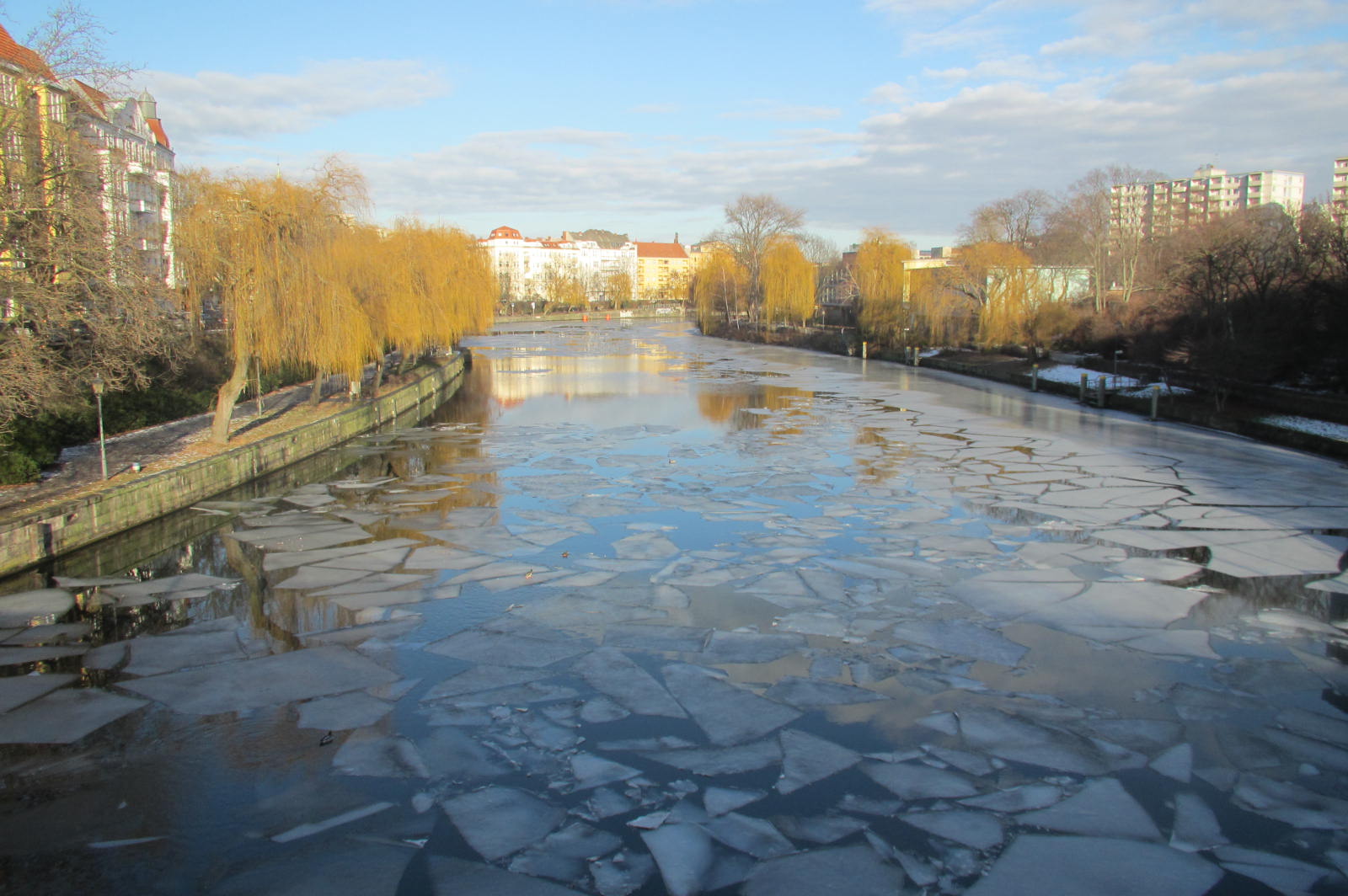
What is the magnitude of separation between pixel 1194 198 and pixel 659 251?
83.7 metres

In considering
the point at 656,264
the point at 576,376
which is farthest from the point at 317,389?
the point at 656,264

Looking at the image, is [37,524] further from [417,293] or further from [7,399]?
[417,293]

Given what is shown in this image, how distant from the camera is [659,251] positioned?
15812 centimetres

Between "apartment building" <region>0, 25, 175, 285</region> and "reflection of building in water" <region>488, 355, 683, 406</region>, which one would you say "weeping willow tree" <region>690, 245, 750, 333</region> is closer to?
"reflection of building in water" <region>488, 355, 683, 406</region>

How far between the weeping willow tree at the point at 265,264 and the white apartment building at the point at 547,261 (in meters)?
81.4

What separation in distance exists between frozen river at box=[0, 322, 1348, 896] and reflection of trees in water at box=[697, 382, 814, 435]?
21.5ft

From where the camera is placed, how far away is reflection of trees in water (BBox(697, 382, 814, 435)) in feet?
60.4

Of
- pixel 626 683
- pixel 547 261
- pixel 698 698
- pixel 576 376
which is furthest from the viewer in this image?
pixel 547 261

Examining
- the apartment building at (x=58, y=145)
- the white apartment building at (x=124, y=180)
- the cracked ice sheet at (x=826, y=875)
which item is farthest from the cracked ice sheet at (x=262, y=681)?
the white apartment building at (x=124, y=180)

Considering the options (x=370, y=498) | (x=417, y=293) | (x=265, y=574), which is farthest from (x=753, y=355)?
(x=265, y=574)

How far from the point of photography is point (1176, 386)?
2266 cm

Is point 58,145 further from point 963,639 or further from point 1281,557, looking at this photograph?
point 1281,557

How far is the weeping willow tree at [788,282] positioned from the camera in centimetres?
5066

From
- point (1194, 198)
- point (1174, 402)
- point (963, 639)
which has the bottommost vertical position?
point (963, 639)
